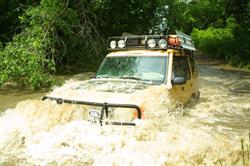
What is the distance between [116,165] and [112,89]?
1800 millimetres

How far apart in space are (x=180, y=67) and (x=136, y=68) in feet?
4.09

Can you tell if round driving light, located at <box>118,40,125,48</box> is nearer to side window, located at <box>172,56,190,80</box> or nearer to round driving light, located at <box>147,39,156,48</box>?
round driving light, located at <box>147,39,156,48</box>

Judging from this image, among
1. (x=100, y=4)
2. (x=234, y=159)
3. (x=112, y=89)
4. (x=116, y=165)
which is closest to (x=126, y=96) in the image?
(x=112, y=89)

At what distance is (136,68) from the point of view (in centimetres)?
846

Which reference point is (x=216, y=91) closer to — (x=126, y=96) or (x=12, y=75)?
(x=12, y=75)

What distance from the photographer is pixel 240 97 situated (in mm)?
14492

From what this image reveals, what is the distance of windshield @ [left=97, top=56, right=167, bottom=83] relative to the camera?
8.23 metres

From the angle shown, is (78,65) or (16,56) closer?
(16,56)

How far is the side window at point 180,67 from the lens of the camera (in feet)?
28.4

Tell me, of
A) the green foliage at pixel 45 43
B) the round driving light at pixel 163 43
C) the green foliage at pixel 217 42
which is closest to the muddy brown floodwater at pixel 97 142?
the round driving light at pixel 163 43

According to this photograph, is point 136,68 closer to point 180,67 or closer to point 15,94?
point 180,67

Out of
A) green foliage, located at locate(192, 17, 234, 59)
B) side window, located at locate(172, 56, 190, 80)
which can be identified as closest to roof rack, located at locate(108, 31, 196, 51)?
side window, located at locate(172, 56, 190, 80)

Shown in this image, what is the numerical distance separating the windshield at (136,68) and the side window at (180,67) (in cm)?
30

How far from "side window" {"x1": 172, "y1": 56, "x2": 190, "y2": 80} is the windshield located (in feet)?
0.98
